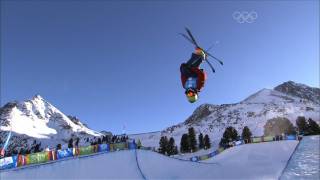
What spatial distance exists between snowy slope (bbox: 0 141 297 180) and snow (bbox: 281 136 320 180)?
1.20m

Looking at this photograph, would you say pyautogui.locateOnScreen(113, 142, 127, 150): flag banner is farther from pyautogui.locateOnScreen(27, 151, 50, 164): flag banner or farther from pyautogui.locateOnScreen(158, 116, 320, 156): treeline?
pyautogui.locateOnScreen(158, 116, 320, 156): treeline

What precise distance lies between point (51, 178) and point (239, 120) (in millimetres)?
121771

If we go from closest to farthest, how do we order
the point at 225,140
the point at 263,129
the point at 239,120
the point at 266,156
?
1. the point at 266,156
2. the point at 225,140
3. the point at 263,129
4. the point at 239,120

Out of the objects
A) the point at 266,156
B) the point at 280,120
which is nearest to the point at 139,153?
the point at 266,156

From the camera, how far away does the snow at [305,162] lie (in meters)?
34.1

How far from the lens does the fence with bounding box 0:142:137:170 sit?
2256 centimetres

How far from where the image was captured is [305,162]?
134ft

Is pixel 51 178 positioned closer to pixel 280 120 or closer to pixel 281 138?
pixel 281 138

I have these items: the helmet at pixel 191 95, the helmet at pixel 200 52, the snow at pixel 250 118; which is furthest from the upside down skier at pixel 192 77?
the snow at pixel 250 118

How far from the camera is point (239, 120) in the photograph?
13875 centimetres

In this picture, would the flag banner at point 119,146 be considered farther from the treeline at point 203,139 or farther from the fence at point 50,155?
the treeline at point 203,139

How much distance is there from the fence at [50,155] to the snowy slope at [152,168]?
0.79 m

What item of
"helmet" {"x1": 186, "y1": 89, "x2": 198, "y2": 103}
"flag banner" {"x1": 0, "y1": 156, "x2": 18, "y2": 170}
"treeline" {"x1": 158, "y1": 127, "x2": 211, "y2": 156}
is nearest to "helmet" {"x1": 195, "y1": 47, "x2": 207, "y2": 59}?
"helmet" {"x1": 186, "y1": 89, "x2": 198, "y2": 103}

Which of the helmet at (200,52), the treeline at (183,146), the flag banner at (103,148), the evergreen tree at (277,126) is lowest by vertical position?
the treeline at (183,146)
